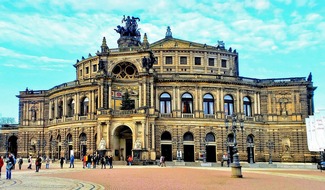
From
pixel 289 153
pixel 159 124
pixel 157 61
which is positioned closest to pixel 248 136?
pixel 289 153

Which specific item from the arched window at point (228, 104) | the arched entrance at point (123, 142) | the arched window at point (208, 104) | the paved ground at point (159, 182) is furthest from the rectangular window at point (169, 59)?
the paved ground at point (159, 182)

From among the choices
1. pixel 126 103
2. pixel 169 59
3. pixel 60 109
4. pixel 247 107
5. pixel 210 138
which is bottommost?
pixel 210 138

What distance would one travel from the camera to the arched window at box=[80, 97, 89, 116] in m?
72.8

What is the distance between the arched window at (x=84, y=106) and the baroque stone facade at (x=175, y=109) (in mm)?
287

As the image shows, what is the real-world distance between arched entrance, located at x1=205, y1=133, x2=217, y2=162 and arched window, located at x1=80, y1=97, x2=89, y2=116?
22224 millimetres

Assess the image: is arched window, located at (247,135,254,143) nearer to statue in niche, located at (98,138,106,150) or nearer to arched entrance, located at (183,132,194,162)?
arched entrance, located at (183,132,194,162)

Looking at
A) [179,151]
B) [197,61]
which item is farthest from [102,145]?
[197,61]

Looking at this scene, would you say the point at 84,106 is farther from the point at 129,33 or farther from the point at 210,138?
the point at 210,138

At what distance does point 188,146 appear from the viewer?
67062mm

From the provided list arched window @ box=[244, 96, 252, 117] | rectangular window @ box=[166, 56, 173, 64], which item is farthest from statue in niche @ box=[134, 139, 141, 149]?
arched window @ box=[244, 96, 252, 117]

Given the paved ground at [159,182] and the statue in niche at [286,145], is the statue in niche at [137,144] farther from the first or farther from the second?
the paved ground at [159,182]

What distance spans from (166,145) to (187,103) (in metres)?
7.97

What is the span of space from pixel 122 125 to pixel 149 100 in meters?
5.91

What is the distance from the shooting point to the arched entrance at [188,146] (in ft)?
218
